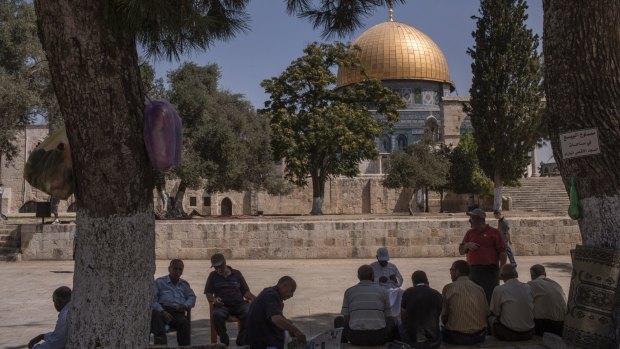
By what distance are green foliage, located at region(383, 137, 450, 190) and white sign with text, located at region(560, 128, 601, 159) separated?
24.7 metres

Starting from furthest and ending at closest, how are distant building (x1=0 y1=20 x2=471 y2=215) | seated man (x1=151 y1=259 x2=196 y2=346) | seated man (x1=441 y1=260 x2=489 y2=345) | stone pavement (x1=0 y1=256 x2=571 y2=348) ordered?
1. distant building (x1=0 y1=20 x2=471 y2=215)
2. stone pavement (x1=0 y1=256 x2=571 y2=348)
3. seated man (x1=151 y1=259 x2=196 y2=346)
4. seated man (x1=441 y1=260 x2=489 y2=345)

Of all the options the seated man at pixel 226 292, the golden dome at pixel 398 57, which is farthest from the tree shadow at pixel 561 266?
the golden dome at pixel 398 57

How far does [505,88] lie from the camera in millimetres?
24469

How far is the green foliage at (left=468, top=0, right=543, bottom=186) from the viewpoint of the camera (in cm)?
2378

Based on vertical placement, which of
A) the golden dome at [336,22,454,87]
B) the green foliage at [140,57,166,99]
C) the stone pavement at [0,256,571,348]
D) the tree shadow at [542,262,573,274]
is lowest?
the stone pavement at [0,256,571,348]

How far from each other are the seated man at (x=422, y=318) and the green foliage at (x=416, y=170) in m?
24.3

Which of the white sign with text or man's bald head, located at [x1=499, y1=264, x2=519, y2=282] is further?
man's bald head, located at [x1=499, y1=264, x2=519, y2=282]

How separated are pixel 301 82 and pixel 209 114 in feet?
15.7

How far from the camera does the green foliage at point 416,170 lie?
29016mm

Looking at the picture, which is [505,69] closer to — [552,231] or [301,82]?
[301,82]

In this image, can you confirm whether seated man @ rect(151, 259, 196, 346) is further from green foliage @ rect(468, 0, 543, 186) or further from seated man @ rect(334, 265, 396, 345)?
green foliage @ rect(468, 0, 543, 186)

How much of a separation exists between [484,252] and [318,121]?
18120mm

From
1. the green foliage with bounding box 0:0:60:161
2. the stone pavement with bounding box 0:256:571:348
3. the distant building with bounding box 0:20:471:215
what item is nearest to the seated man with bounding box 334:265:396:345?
the stone pavement with bounding box 0:256:571:348

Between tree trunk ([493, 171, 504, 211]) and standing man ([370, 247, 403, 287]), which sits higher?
tree trunk ([493, 171, 504, 211])
